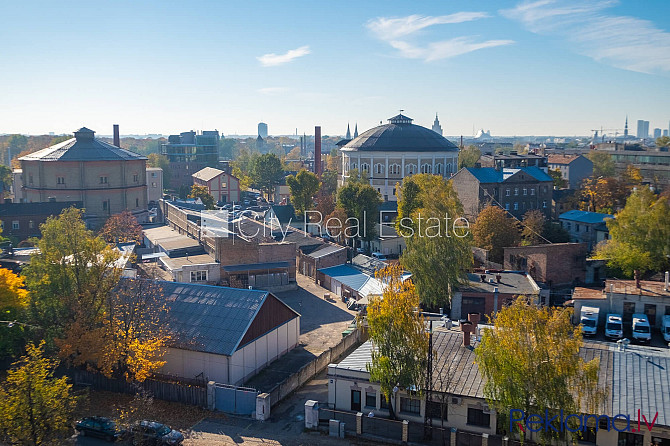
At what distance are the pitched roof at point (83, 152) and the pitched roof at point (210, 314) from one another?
41.1 metres

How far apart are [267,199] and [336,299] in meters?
56.5

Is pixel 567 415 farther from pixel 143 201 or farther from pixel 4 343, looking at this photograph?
pixel 143 201

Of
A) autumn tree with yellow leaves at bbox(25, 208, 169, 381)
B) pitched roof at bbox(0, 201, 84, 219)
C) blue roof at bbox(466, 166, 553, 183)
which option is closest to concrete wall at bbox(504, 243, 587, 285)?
blue roof at bbox(466, 166, 553, 183)

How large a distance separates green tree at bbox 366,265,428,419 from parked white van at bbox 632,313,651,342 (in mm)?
14514

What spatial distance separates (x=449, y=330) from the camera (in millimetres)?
24453

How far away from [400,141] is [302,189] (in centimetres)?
1514

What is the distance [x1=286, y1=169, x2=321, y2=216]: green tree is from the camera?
63094mm

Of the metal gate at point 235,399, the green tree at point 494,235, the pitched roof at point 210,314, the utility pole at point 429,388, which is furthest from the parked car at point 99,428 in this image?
the green tree at point 494,235

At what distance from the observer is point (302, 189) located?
63188 millimetres

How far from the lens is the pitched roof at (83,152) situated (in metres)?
62.5

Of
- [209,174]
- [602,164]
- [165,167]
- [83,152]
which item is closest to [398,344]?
[83,152]

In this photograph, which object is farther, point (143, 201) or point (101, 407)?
point (143, 201)

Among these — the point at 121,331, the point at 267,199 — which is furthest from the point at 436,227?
the point at 267,199

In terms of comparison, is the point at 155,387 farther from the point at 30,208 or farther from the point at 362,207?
the point at 30,208
